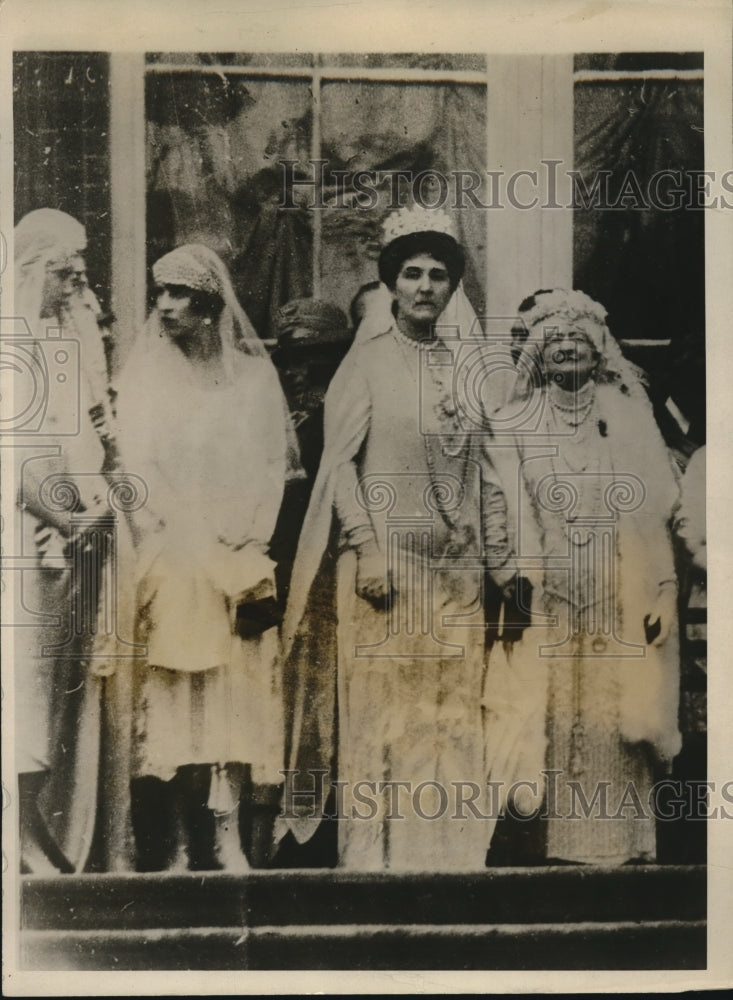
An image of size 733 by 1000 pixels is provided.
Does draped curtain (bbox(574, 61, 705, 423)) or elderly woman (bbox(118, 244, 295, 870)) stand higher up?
draped curtain (bbox(574, 61, 705, 423))

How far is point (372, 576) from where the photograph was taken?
1727mm

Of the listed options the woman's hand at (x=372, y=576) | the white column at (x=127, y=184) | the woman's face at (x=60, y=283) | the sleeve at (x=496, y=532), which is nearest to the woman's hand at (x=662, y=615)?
the sleeve at (x=496, y=532)

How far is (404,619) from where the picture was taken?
1727mm

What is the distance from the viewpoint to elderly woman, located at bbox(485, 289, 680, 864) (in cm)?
173

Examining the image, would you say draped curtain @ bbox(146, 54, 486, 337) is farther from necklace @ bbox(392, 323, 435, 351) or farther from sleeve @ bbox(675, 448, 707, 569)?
sleeve @ bbox(675, 448, 707, 569)

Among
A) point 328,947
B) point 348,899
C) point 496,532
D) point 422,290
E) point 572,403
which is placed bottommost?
point 328,947

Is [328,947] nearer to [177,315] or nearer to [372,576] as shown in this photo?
[372,576]

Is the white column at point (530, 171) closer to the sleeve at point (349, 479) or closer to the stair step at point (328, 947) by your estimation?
the sleeve at point (349, 479)

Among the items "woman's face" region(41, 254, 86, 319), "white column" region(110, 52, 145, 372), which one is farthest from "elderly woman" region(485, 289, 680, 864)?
"woman's face" region(41, 254, 86, 319)

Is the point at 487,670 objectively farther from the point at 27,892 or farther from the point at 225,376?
the point at 27,892

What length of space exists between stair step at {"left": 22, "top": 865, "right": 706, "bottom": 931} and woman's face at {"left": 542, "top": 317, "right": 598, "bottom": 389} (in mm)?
1160

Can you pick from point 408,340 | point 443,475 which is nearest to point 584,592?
point 443,475

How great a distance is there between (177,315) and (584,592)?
1161 millimetres

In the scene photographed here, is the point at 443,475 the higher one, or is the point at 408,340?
the point at 408,340
